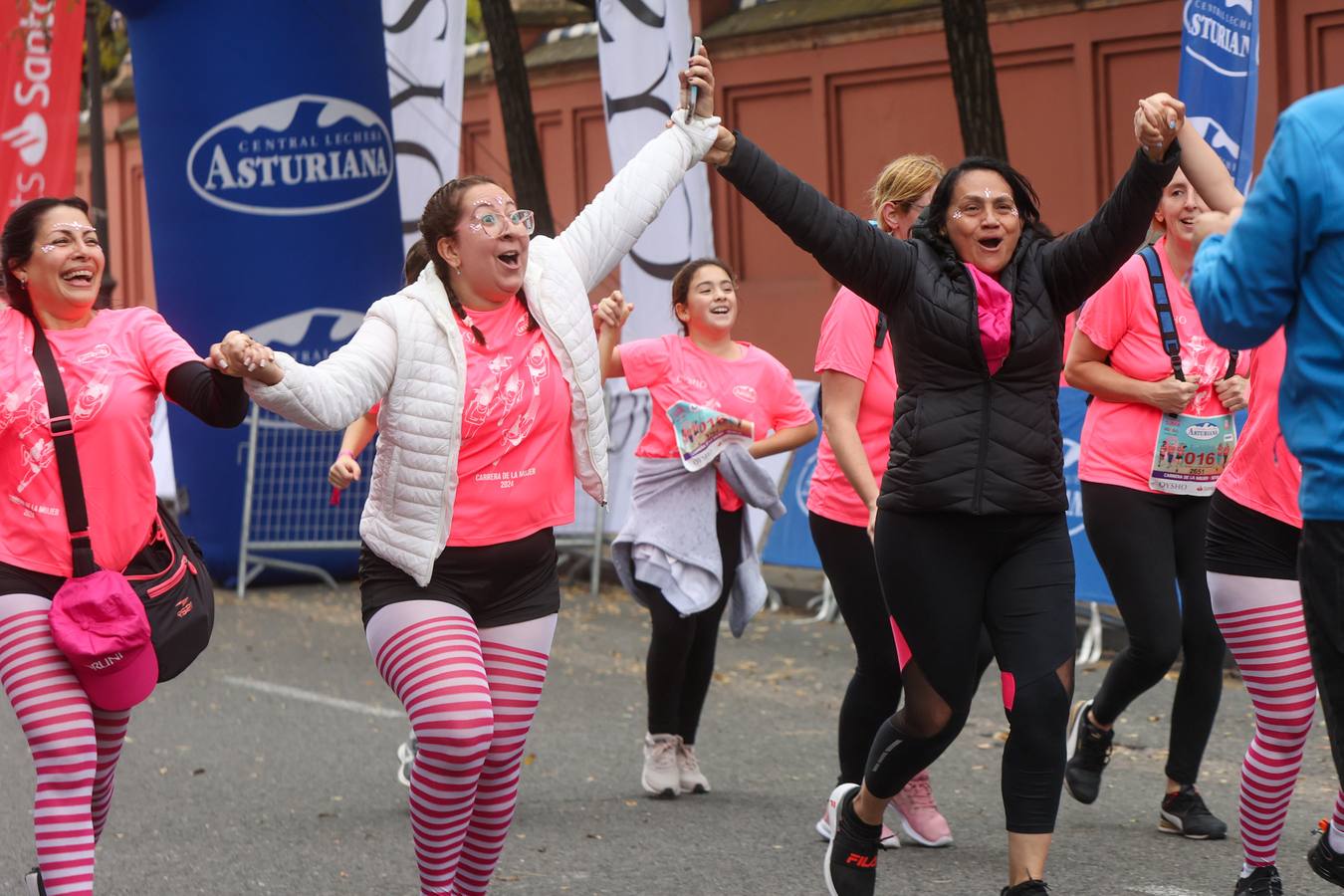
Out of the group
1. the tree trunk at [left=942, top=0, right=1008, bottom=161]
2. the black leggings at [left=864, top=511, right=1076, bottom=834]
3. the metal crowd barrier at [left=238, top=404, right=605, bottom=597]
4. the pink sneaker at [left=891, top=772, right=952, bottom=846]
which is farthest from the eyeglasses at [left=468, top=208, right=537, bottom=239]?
the metal crowd barrier at [left=238, top=404, right=605, bottom=597]

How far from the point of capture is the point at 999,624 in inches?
191

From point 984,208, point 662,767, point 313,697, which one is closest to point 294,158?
point 313,697

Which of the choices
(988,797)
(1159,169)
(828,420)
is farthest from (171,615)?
(988,797)

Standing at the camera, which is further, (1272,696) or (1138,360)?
(1138,360)

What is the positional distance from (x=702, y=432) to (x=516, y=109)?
23.5ft

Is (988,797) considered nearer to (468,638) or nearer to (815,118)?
(468,638)

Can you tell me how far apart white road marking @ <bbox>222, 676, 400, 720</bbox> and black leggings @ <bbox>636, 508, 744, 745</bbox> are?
7.09 feet

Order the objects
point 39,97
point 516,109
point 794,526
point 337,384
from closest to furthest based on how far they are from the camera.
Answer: point 337,384 < point 794,526 < point 39,97 < point 516,109

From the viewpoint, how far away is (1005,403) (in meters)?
4.82

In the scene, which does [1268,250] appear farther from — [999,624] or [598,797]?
[598,797]

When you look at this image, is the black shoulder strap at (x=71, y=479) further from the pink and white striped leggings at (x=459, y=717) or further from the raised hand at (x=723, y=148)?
the raised hand at (x=723, y=148)

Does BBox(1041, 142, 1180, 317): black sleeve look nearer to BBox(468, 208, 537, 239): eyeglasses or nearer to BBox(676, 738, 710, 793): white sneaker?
BBox(468, 208, 537, 239): eyeglasses

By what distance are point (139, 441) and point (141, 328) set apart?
318 mm

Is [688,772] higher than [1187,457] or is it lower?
lower
